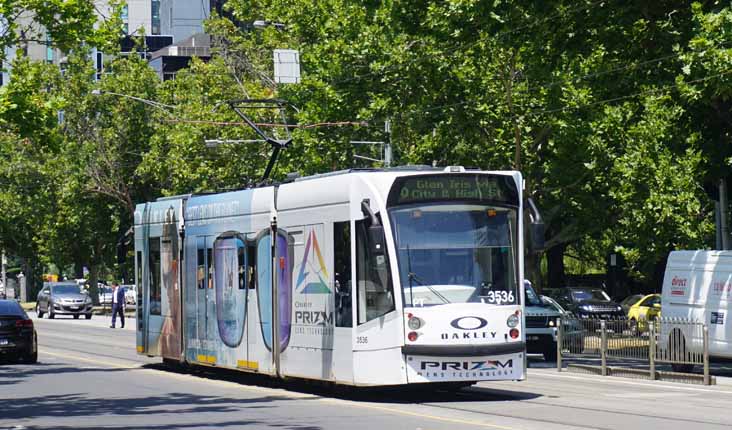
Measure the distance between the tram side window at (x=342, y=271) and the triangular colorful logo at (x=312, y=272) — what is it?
379 mm

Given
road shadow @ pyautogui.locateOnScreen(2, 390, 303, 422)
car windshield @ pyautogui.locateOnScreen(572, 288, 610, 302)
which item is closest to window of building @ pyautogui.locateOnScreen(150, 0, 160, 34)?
car windshield @ pyautogui.locateOnScreen(572, 288, 610, 302)

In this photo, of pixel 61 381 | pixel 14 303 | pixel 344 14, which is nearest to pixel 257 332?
pixel 61 381

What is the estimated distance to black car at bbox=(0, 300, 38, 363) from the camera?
30.1 meters

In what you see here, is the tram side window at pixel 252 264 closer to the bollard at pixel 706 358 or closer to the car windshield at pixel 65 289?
the bollard at pixel 706 358

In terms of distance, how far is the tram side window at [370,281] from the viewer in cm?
1808

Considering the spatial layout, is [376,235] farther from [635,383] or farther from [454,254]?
[635,383]

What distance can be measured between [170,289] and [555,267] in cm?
3813

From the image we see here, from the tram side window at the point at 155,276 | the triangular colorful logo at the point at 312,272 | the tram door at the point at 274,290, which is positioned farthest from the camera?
the tram side window at the point at 155,276

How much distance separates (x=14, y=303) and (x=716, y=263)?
15543mm

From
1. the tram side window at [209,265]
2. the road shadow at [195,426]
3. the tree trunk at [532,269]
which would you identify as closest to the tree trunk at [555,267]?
the tree trunk at [532,269]

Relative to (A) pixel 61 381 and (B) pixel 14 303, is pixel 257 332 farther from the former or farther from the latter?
(B) pixel 14 303

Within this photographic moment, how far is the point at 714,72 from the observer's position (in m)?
23.7

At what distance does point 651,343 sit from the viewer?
2538 centimetres

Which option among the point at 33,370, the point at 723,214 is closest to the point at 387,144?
the point at 723,214
